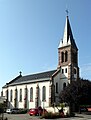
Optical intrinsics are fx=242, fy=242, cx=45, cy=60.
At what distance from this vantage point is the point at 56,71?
2489 inches

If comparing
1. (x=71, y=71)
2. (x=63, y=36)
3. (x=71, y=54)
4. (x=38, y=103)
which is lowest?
(x=38, y=103)

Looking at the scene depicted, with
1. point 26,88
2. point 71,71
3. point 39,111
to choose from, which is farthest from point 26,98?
point 39,111

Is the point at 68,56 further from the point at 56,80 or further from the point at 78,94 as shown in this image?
the point at 78,94

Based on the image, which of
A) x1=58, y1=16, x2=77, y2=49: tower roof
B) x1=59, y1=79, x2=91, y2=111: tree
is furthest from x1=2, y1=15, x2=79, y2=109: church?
x1=59, y1=79, x2=91, y2=111: tree

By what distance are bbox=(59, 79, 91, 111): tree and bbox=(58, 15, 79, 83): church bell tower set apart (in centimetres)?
605

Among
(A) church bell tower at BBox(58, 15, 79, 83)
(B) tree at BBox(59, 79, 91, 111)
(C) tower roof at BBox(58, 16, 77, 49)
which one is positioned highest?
(C) tower roof at BBox(58, 16, 77, 49)

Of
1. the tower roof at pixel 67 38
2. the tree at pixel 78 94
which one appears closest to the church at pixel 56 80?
the tower roof at pixel 67 38

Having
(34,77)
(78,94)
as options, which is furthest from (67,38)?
(78,94)

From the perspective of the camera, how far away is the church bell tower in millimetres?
61562

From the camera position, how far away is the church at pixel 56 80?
61.0 metres

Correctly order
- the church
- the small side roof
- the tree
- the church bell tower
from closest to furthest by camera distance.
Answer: the tree < the church < the church bell tower < the small side roof

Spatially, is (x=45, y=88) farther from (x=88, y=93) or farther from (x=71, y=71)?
(x=88, y=93)

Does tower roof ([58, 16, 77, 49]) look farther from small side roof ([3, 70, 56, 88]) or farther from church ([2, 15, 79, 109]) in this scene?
small side roof ([3, 70, 56, 88])

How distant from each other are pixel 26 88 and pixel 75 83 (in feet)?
61.6
